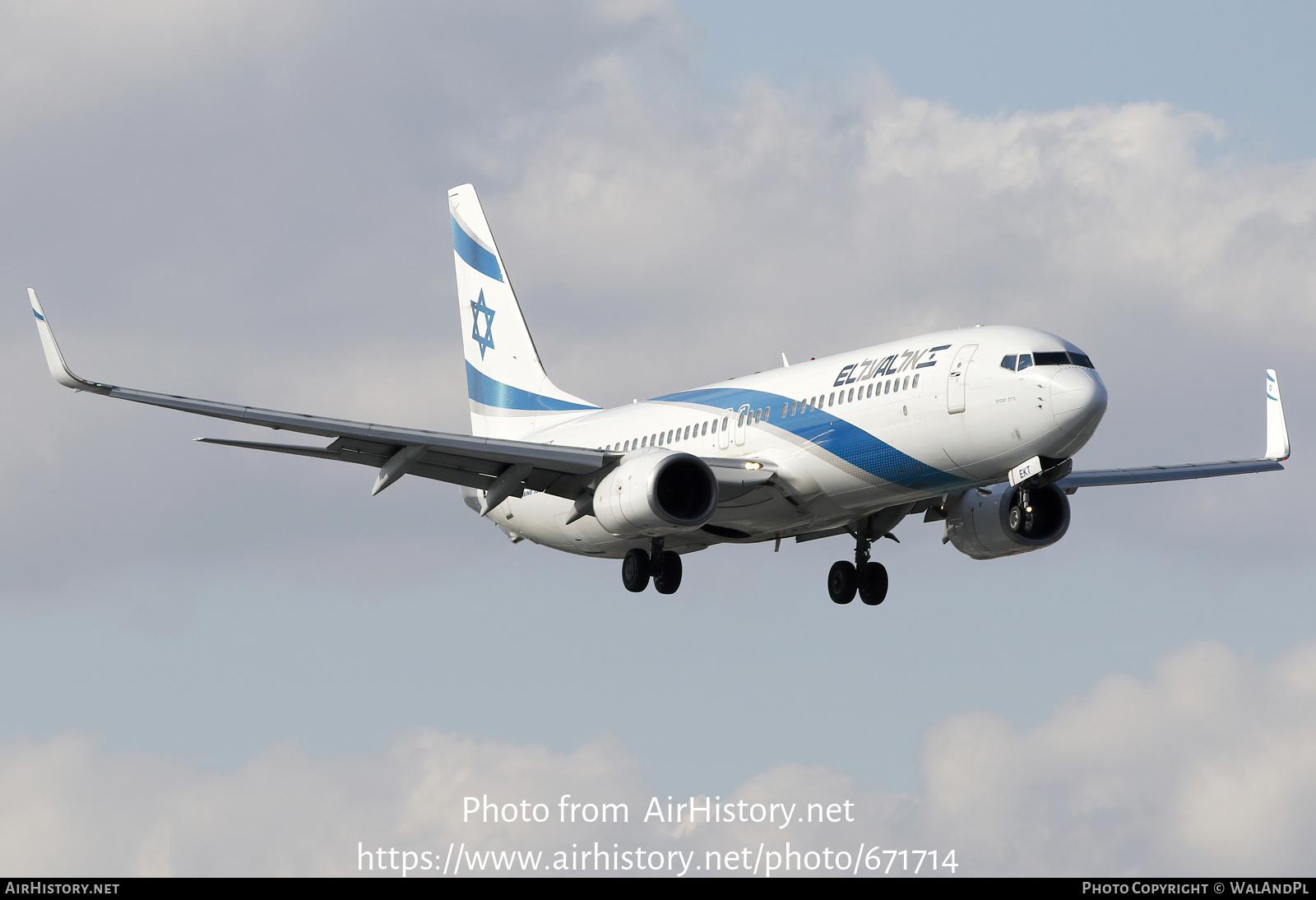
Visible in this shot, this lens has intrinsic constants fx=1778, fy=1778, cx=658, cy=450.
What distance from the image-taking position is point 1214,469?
49.0 metres

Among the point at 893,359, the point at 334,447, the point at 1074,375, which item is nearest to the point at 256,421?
the point at 334,447

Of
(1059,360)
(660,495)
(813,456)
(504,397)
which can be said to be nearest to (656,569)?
(660,495)

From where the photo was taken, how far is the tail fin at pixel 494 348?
5438cm

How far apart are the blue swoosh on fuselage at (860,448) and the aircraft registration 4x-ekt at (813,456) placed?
40 mm

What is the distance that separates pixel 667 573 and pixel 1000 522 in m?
8.42

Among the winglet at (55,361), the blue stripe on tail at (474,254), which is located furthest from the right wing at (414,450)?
the blue stripe on tail at (474,254)

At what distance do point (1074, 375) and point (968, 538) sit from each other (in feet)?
29.5

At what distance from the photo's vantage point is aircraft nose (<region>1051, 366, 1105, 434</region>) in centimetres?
3650

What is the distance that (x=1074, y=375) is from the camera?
3691 centimetres

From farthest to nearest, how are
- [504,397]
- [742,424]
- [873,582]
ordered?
[504,397]
[873,582]
[742,424]

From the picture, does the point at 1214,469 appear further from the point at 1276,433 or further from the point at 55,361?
the point at 55,361

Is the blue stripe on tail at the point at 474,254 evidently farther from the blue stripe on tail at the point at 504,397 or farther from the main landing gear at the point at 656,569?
the main landing gear at the point at 656,569

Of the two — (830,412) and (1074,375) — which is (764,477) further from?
(1074,375)
